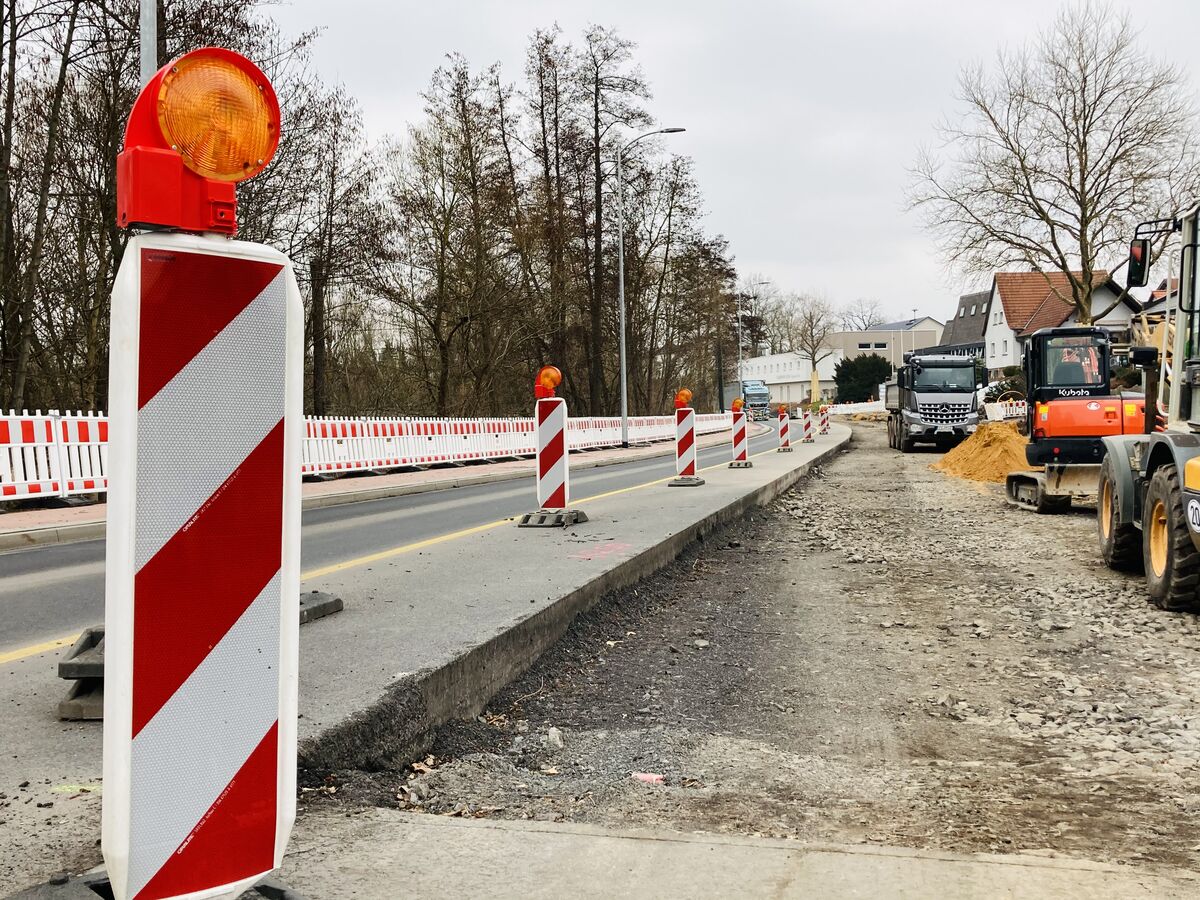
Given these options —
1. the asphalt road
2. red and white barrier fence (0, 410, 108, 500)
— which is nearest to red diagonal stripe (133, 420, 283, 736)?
the asphalt road

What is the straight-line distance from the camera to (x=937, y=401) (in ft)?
102

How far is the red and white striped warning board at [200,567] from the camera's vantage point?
1.92m

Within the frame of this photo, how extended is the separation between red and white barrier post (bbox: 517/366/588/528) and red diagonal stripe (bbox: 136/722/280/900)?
761 cm

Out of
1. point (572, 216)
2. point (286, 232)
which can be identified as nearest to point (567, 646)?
point (286, 232)

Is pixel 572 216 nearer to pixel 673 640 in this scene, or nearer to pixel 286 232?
pixel 286 232

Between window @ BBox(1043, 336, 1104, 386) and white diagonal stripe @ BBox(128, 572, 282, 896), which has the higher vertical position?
window @ BBox(1043, 336, 1104, 386)

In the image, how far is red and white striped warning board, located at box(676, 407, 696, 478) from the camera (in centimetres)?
1549

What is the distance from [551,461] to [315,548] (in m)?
2.41

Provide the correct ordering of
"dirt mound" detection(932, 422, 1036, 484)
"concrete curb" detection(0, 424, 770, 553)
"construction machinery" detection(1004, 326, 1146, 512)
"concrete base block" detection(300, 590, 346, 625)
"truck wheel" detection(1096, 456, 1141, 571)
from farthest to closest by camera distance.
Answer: "dirt mound" detection(932, 422, 1036, 484) < "construction machinery" detection(1004, 326, 1146, 512) < "concrete curb" detection(0, 424, 770, 553) < "truck wheel" detection(1096, 456, 1141, 571) < "concrete base block" detection(300, 590, 346, 625)

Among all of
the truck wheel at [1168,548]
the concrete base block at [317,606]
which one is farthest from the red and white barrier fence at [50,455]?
the truck wheel at [1168,548]

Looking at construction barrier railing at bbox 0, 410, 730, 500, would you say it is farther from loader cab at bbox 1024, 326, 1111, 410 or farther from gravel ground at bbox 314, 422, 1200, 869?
loader cab at bbox 1024, 326, 1111, 410

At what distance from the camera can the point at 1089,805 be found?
3.50 m

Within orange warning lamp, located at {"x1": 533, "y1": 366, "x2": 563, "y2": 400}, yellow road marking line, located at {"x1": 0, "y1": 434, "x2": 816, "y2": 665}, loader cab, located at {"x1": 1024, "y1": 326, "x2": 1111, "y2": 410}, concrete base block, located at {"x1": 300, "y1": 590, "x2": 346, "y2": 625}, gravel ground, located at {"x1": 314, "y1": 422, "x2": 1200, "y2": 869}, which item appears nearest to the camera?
gravel ground, located at {"x1": 314, "y1": 422, "x2": 1200, "y2": 869}

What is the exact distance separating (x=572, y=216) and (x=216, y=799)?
130ft
